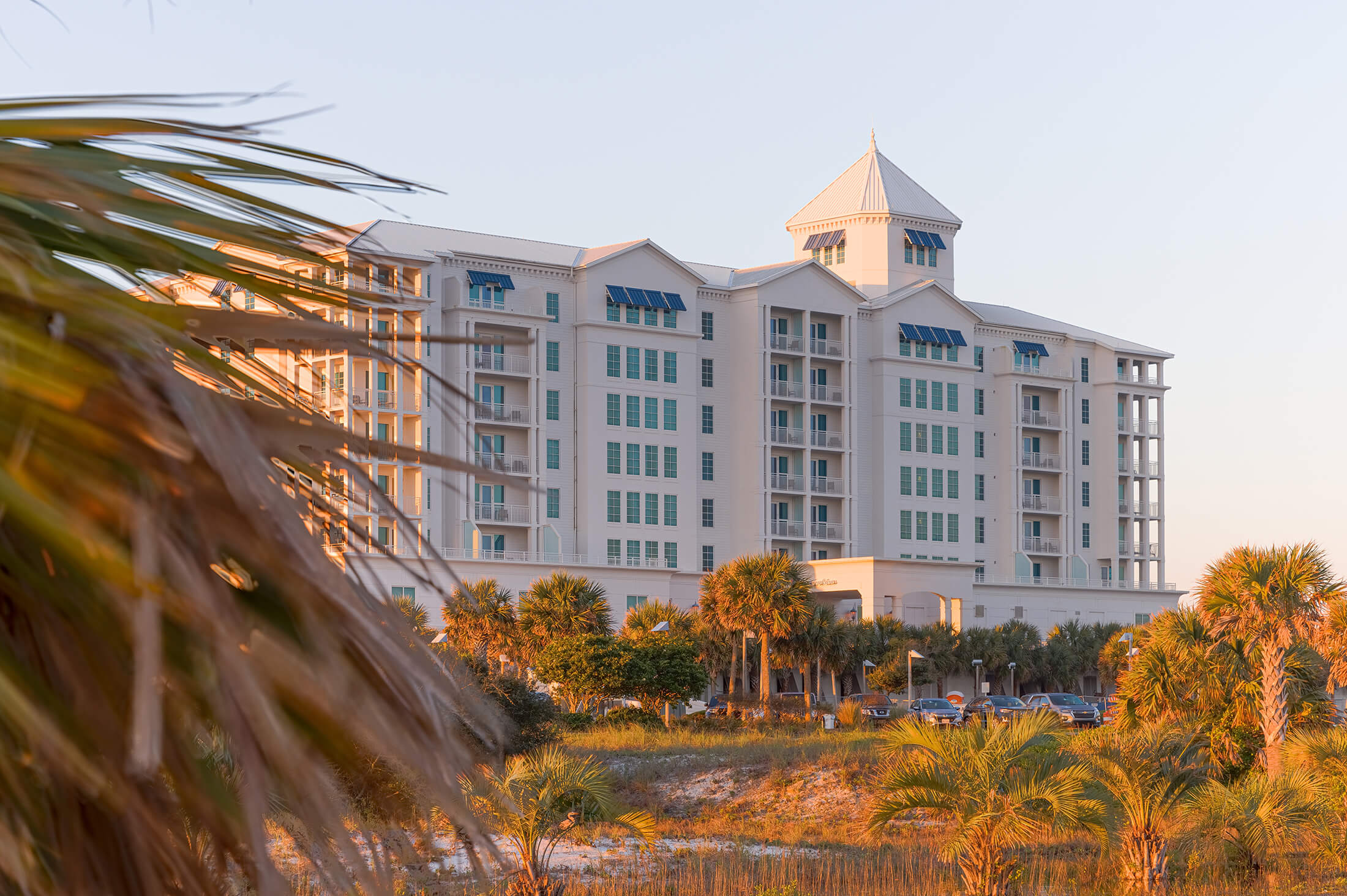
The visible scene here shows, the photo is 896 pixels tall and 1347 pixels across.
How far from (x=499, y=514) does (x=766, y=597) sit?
24991 mm

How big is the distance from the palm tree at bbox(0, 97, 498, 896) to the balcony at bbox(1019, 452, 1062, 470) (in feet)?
314

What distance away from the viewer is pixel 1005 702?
5944 centimetres

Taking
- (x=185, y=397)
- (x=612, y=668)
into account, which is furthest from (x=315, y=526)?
(x=612, y=668)

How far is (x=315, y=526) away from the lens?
191 centimetres

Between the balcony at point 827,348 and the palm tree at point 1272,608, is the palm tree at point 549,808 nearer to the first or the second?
the palm tree at point 1272,608

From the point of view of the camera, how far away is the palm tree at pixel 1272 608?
24.2 meters

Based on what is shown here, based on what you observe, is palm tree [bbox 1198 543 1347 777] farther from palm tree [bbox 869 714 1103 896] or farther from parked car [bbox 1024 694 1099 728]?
parked car [bbox 1024 694 1099 728]

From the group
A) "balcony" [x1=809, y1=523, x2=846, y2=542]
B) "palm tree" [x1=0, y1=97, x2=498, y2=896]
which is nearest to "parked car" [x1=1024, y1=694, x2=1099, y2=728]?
"balcony" [x1=809, y1=523, x2=846, y2=542]

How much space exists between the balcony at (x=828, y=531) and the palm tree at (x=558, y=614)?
32.6 m

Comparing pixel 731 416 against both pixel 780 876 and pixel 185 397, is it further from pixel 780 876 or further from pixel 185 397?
pixel 185 397

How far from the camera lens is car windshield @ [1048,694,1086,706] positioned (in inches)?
2389

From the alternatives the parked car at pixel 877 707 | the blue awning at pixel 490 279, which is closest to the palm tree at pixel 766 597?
the parked car at pixel 877 707

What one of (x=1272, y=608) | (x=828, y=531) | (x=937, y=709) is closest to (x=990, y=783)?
(x=1272, y=608)

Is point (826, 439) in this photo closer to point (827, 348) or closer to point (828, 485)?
point (828, 485)
